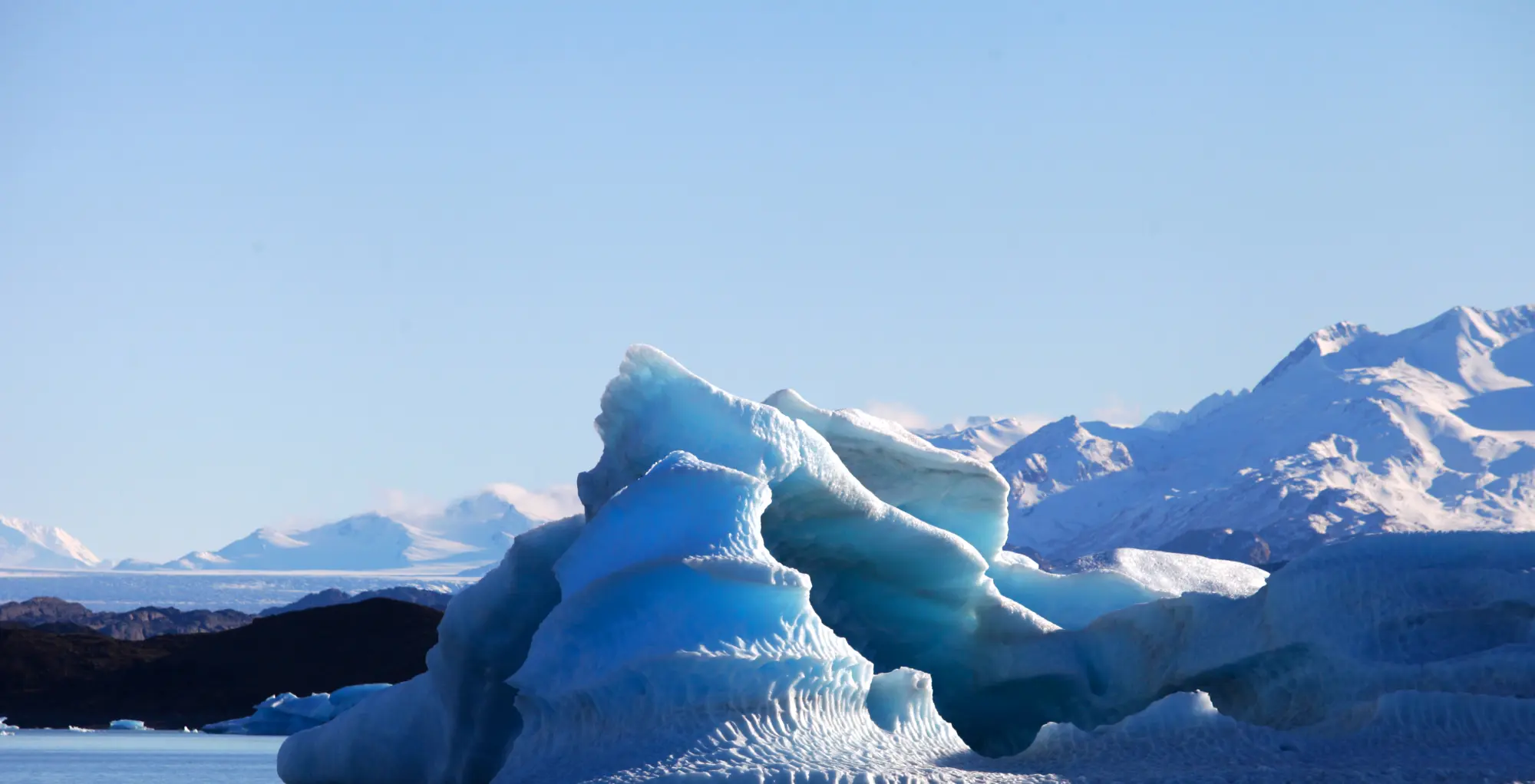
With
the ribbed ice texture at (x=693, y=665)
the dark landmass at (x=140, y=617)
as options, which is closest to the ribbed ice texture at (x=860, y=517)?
the ribbed ice texture at (x=693, y=665)

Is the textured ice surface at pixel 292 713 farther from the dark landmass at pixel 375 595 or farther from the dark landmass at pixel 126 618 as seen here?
the dark landmass at pixel 375 595

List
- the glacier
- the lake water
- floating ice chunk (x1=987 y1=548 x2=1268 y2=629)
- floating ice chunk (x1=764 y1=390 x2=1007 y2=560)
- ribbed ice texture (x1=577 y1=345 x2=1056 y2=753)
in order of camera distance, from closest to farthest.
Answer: the glacier < ribbed ice texture (x1=577 y1=345 x2=1056 y2=753) < floating ice chunk (x1=764 y1=390 x2=1007 y2=560) < floating ice chunk (x1=987 y1=548 x2=1268 y2=629) < the lake water

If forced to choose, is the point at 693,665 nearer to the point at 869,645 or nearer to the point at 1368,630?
the point at 869,645

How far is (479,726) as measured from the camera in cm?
1825

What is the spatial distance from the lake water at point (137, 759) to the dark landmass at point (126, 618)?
8201 cm

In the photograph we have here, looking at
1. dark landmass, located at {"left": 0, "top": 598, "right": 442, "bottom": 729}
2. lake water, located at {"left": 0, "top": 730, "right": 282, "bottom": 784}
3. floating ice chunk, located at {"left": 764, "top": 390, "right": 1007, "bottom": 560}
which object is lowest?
lake water, located at {"left": 0, "top": 730, "right": 282, "bottom": 784}

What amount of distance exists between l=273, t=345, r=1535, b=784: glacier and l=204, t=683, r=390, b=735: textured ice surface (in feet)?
92.2

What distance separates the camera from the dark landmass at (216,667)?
8781cm

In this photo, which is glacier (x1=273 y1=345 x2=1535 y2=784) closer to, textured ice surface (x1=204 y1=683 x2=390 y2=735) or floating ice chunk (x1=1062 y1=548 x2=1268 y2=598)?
floating ice chunk (x1=1062 y1=548 x2=1268 y2=598)

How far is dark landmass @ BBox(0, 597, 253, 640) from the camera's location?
143750 millimetres

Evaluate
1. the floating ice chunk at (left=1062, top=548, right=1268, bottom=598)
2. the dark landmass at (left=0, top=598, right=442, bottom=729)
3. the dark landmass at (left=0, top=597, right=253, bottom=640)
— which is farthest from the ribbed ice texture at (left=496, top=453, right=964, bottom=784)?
the dark landmass at (left=0, top=597, right=253, bottom=640)

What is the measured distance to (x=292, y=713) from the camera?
6066cm

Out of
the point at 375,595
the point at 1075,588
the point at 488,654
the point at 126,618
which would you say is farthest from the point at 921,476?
the point at 375,595

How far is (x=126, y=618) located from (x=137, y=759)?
109087mm
